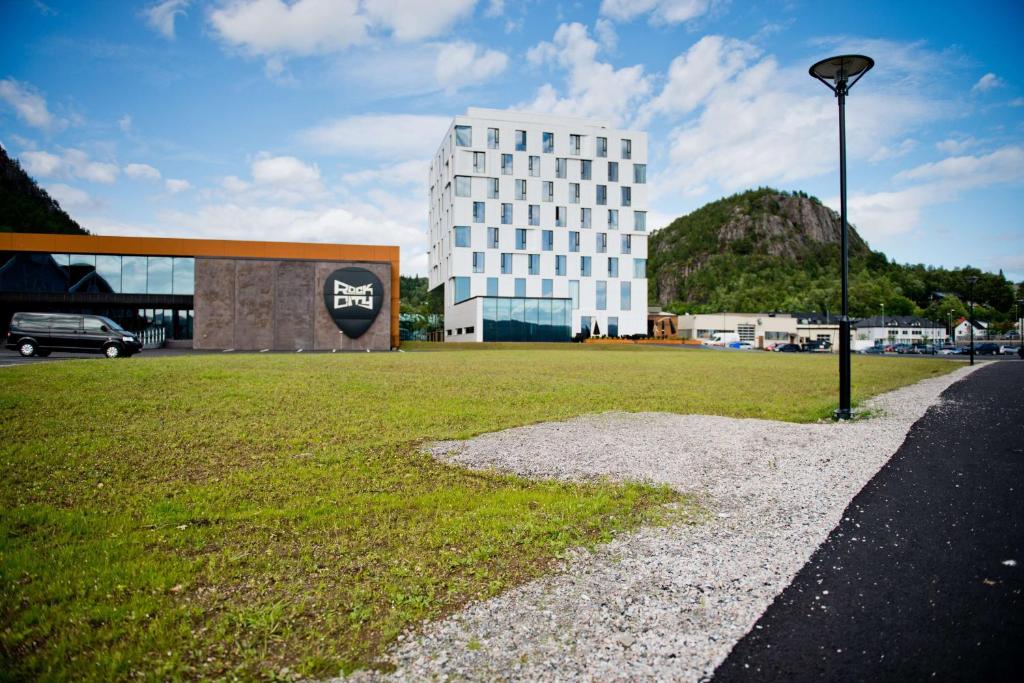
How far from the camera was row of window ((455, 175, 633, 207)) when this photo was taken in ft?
235

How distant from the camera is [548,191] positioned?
74.2 m

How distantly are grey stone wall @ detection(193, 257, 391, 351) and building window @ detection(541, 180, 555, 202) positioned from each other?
37.0 meters

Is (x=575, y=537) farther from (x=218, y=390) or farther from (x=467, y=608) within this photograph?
(x=218, y=390)

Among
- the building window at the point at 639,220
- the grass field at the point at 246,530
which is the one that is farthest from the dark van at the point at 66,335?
the building window at the point at 639,220

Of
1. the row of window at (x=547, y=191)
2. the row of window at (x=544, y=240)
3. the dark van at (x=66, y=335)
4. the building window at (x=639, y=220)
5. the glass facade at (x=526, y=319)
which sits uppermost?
the row of window at (x=547, y=191)

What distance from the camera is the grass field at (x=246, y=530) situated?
11.6 ft

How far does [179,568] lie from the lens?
449 centimetres

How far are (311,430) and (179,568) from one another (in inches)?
237

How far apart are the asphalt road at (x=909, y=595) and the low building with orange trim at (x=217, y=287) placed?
4013 cm

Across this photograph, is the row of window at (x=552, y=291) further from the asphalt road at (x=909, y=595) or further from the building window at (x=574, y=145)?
the asphalt road at (x=909, y=595)

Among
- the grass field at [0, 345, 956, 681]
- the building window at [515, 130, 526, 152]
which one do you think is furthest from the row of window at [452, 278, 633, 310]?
the grass field at [0, 345, 956, 681]

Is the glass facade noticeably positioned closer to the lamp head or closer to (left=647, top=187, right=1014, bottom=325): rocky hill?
the lamp head

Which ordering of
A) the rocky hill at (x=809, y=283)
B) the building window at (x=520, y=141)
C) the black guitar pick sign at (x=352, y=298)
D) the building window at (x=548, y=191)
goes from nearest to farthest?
the black guitar pick sign at (x=352, y=298) → the building window at (x=520, y=141) → the building window at (x=548, y=191) → the rocky hill at (x=809, y=283)

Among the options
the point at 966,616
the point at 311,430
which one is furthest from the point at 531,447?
the point at 966,616
